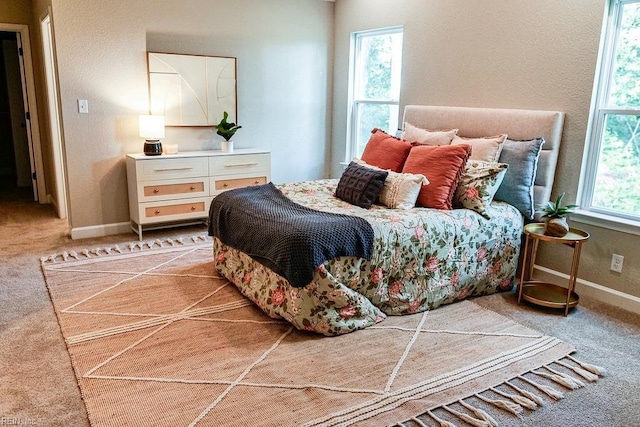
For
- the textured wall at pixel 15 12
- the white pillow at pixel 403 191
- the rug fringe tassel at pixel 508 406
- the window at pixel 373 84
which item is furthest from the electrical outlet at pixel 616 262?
the textured wall at pixel 15 12

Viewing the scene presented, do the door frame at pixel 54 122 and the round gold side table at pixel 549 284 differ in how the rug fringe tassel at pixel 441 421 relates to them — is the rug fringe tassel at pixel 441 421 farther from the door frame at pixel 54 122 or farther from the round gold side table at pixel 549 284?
the door frame at pixel 54 122

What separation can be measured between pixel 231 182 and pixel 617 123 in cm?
326

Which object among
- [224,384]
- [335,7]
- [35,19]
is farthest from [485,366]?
[35,19]

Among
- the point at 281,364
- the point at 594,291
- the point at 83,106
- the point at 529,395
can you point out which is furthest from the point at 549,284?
the point at 83,106

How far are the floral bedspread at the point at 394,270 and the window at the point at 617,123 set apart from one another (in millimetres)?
597

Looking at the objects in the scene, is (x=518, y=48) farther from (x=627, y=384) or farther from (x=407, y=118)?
(x=627, y=384)

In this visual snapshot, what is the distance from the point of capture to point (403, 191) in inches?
127

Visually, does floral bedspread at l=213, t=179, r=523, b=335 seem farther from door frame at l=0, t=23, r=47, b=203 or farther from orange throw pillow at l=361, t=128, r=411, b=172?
door frame at l=0, t=23, r=47, b=203

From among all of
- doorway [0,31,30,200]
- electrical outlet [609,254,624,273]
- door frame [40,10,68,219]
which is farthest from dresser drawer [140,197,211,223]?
electrical outlet [609,254,624,273]

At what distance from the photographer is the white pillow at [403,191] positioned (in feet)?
10.5

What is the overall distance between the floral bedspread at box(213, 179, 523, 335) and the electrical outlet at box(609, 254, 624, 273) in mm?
591

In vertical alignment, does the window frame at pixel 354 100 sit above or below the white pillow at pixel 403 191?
above

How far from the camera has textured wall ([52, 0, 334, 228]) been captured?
4230 millimetres

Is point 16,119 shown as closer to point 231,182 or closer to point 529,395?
point 231,182
